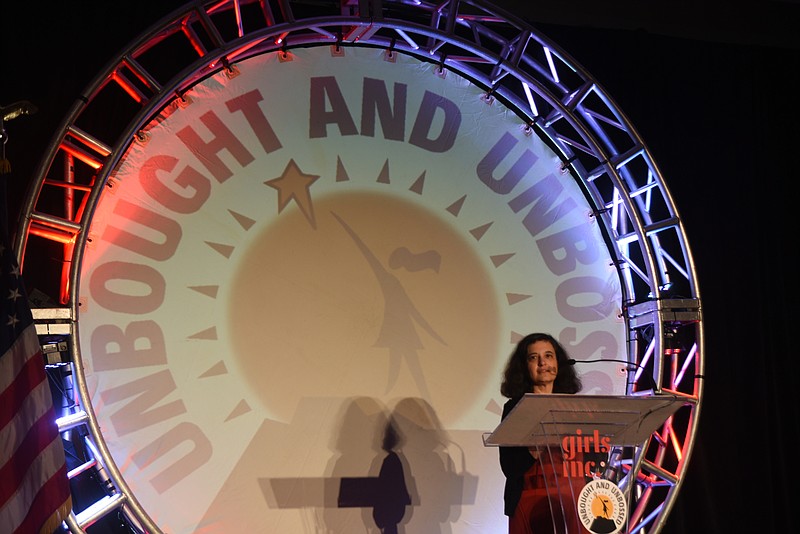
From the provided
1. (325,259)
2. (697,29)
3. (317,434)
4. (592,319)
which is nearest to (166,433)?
(317,434)

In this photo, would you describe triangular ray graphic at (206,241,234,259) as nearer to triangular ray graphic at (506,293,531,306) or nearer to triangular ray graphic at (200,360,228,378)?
triangular ray graphic at (200,360,228,378)

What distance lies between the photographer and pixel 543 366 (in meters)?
3.98

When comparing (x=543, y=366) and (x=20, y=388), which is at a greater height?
(x=543, y=366)

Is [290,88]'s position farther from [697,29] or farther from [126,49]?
[697,29]

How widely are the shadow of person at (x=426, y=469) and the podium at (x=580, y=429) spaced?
3.19 feet

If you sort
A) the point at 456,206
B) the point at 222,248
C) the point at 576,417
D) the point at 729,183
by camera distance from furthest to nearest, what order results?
the point at 729,183 → the point at 456,206 → the point at 222,248 → the point at 576,417

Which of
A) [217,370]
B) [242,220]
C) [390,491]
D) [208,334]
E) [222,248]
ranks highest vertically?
[242,220]

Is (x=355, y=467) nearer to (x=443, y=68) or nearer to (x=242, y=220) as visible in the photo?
(x=242, y=220)

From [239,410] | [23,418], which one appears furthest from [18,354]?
[239,410]

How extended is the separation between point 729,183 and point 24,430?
4.59 metres

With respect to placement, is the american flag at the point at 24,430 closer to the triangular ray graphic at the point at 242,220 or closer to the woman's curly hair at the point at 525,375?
the triangular ray graphic at the point at 242,220

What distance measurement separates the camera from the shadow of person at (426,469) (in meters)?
4.16

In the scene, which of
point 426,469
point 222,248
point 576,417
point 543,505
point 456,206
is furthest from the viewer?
point 456,206

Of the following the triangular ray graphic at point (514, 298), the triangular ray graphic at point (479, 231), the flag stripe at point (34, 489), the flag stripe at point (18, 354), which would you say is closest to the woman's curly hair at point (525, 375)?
the triangular ray graphic at point (514, 298)
